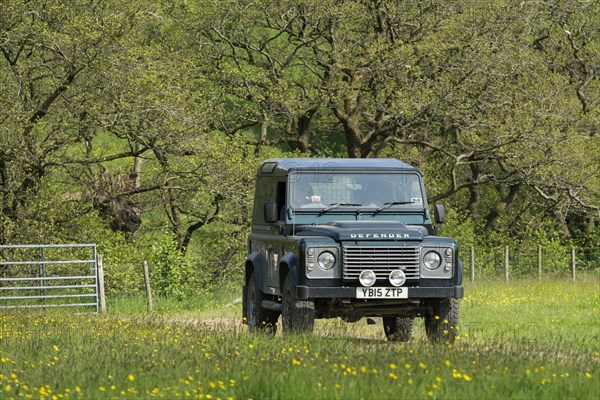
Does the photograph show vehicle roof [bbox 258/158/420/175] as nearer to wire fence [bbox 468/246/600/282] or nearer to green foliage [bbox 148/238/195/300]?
green foliage [bbox 148/238/195/300]

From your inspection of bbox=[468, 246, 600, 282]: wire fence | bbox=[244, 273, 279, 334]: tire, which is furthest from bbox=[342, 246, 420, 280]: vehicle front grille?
bbox=[468, 246, 600, 282]: wire fence

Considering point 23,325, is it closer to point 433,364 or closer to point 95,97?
point 433,364

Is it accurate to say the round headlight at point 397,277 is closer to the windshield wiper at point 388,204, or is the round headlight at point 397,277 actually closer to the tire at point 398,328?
the windshield wiper at point 388,204

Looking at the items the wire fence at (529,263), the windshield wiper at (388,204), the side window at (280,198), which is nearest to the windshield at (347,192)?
the windshield wiper at (388,204)

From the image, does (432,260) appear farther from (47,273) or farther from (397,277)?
(47,273)

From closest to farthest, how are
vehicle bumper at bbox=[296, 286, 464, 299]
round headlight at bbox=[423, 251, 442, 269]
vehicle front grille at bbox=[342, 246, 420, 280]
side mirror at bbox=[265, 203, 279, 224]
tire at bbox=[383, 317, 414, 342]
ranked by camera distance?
vehicle bumper at bbox=[296, 286, 464, 299] < vehicle front grille at bbox=[342, 246, 420, 280] < round headlight at bbox=[423, 251, 442, 269] < side mirror at bbox=[265, 203, 279, 224] < tire at bbox=[383, 317, 414, 342]

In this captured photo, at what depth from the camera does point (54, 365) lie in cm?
1170

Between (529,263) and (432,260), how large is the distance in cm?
2393

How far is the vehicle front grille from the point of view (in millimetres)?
14538

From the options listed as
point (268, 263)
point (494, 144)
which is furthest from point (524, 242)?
point (268, 263)

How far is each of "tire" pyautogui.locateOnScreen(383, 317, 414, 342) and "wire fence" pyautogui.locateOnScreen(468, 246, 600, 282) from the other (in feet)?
55.7

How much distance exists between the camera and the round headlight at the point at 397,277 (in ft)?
47.9

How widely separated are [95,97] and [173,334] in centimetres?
1345

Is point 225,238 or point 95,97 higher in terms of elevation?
point 95,97
